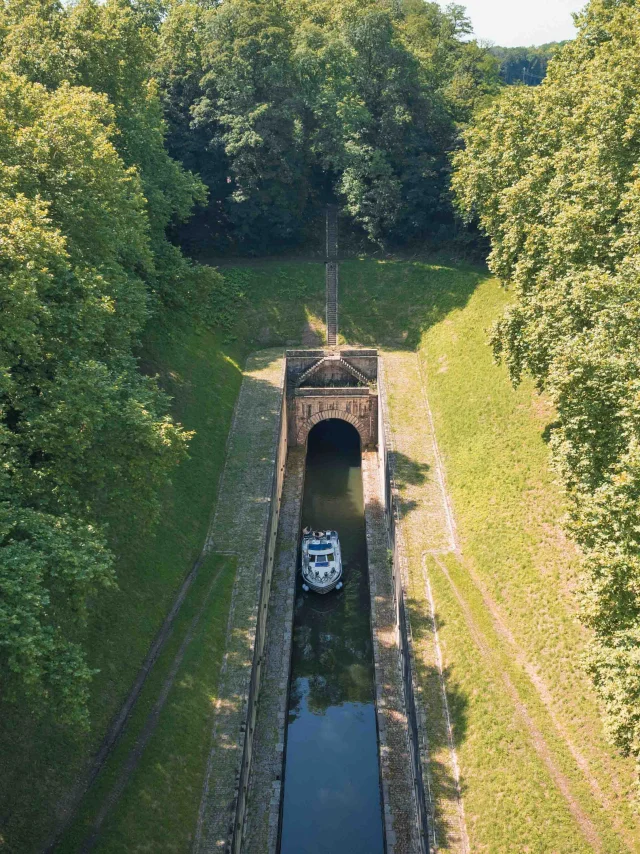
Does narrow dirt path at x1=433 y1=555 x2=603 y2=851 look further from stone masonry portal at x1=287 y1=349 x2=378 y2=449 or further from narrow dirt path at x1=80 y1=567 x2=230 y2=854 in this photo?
stone masonry portal at x1=287 y1=349 x2=378 y2=449

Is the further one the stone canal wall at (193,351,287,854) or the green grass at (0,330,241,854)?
the stone canal wall at (193,351,287,854)

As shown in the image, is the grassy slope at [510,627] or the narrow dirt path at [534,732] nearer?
the narrow dirt path at [534,732]

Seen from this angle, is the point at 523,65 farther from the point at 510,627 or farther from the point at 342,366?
the point at 510,627

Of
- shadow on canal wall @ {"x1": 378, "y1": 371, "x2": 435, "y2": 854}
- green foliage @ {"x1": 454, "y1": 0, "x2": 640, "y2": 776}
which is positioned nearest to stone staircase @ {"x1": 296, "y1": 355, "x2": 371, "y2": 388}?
shadow on canal wall @ {"x1": 378, "y1": 371, "x2": 435, "y2": 854}

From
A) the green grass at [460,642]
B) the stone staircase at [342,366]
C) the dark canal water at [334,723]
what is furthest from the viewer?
the stone staircase at [342,366]

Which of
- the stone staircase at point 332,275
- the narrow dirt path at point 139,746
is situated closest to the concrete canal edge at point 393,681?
the narrow dirt path at point 139,746

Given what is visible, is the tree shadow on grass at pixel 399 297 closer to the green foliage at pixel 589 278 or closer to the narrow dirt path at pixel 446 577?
the narrow dirt path at pixel 446 577
